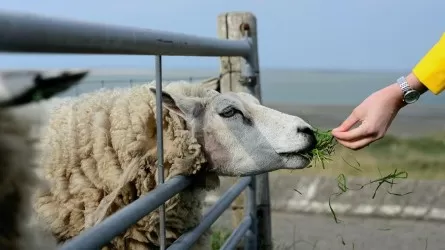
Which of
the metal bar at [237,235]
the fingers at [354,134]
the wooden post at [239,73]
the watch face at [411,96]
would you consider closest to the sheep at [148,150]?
the metal bar at [237,235]

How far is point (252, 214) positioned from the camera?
4.14m

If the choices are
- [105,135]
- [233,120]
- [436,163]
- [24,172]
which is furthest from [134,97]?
[436,163]

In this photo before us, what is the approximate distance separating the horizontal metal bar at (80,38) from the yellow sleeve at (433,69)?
737 millimetres

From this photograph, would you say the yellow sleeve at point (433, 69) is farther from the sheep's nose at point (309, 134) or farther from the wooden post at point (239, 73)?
the wooden post at point (239, 73)

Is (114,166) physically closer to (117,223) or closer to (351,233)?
(117,223)

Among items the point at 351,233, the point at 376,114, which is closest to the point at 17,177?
the point at 376,114

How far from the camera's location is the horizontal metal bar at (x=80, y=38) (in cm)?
125

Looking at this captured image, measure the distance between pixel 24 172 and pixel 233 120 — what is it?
1.93 m

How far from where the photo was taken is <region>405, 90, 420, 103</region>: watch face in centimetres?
227

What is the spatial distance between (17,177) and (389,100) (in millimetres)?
1347

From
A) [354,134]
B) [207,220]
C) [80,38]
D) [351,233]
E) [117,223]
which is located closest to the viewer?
[80,38]

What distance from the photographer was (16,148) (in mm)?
1246

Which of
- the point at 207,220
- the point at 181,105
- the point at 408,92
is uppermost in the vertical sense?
the point at 408,92

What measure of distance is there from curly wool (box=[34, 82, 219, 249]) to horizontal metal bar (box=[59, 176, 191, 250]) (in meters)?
0.62
